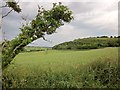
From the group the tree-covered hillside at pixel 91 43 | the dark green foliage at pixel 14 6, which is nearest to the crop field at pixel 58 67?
the tree-covered hillside at pixel 91 43

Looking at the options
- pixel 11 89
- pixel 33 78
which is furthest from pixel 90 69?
pixel 11 89

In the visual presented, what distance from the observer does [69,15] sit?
1084 cm

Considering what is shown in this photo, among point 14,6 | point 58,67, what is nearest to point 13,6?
point 14,6

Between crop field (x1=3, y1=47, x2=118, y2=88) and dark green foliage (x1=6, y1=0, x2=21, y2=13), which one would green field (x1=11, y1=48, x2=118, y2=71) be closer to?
crop field (x1=3, y1=47, x2=118, y2=88)

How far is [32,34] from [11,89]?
1849mm

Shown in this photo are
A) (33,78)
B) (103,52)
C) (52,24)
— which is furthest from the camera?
(103,52)

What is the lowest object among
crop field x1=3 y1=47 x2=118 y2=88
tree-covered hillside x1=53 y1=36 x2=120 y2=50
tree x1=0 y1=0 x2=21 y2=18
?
crop field x1=3 y1=47 x2=118 y2=88

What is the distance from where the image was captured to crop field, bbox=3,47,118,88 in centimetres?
1132

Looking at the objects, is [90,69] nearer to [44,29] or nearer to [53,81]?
[53,81]

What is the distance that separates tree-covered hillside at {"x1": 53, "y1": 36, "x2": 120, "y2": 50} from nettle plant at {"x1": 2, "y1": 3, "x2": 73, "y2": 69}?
1.60 meters

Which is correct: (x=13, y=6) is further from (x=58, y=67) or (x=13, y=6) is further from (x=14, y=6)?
(x=58, y=67)

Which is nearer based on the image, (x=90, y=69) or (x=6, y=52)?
(x=6, y=52)

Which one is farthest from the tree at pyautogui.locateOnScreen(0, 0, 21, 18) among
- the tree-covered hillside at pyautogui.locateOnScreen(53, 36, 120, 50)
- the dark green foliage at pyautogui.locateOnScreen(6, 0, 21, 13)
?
the tree-covered hillside at pyautogui.locateOnScreen(53, 36, 120, 50)

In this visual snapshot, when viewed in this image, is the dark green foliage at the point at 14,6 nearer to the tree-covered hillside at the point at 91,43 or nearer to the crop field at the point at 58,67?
the crop field at the point at 58,67
